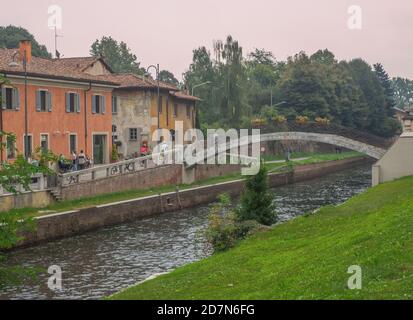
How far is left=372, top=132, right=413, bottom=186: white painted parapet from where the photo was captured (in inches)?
1539

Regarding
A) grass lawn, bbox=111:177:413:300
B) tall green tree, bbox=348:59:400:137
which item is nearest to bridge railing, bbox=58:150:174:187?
grass lawn, bbox=111:177:413:300

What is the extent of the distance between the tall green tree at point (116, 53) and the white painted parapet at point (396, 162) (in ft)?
290

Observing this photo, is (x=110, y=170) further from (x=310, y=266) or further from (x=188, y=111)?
(x=310, y=266)

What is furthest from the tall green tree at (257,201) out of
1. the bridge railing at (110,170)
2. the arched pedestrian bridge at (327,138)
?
the arched pedestrian bridge at (327,138)

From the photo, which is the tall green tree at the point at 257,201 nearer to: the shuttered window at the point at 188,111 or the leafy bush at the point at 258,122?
the shuttered window at the point at 188,111

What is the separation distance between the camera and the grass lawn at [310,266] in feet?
45.9

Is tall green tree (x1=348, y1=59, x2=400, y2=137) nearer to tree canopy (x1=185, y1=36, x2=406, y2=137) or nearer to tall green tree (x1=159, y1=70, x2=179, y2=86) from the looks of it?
tree canopy (x1=185, y1=36, x2=406, y2=137)

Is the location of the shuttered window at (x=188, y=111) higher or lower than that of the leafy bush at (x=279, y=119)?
higher

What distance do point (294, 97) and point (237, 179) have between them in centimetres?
3518

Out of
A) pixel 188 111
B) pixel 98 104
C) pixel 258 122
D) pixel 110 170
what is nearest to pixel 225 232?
pixel 110 170

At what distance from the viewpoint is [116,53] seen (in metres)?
127

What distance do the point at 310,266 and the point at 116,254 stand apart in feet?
50.5
